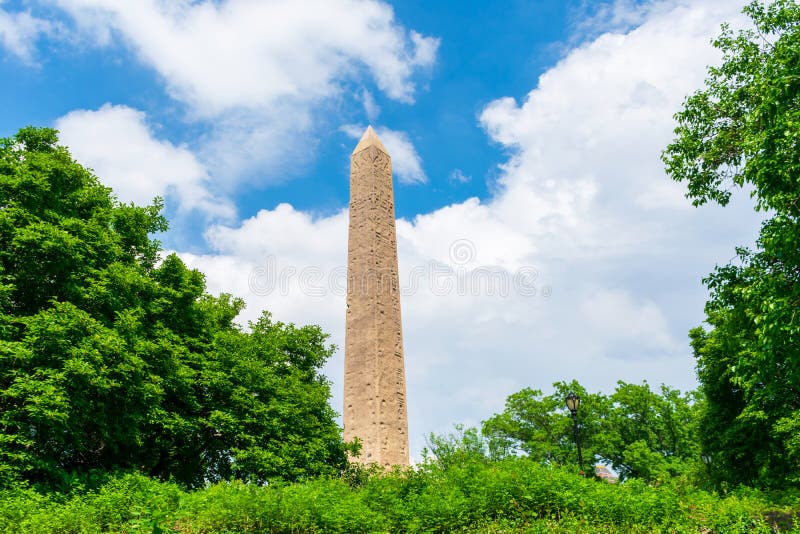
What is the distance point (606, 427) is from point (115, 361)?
38949mm

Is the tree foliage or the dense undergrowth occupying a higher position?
the tree foliage

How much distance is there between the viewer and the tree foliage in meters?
42.5

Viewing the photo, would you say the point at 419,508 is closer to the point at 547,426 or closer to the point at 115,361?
the point at 115,361

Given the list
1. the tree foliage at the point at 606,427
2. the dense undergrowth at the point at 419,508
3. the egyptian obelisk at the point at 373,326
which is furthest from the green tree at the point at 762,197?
the tree foliage at the point at 606,427

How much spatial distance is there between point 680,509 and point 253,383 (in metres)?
14.2

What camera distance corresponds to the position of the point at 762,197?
491 inches

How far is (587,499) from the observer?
12.6 metres

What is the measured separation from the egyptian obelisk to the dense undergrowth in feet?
11.0

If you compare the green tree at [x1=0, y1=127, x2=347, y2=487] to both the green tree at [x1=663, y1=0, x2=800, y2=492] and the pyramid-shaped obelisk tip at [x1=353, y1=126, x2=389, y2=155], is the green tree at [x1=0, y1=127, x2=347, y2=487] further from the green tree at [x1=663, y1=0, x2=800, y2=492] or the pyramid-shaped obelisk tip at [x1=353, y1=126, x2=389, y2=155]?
the green tree at [x1=663, y1=0, x2=800, y2=492]

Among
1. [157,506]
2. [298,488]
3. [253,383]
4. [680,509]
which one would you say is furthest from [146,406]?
[680,509]

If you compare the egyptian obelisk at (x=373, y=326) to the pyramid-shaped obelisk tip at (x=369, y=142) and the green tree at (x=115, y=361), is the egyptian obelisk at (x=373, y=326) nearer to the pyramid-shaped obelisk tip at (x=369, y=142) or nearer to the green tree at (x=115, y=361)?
the pyramid-shaped obelisk tip at (x=369, y=142)

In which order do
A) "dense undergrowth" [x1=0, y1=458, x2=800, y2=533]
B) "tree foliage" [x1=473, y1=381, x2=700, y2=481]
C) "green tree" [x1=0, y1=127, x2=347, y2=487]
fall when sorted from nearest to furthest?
"dense undergrowth" [x1=0, y1=458, x2=800, y2=533] < "green tree" [x1=0, y1=127, x2=347, y2=487] < "tree foliage" [x1=473, y1=381, x2=700, y2=481]

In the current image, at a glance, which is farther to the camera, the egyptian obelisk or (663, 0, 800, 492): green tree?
the egyptian obelisk

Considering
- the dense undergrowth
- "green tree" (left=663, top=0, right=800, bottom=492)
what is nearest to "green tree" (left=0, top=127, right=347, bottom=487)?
the dense undergrowth
